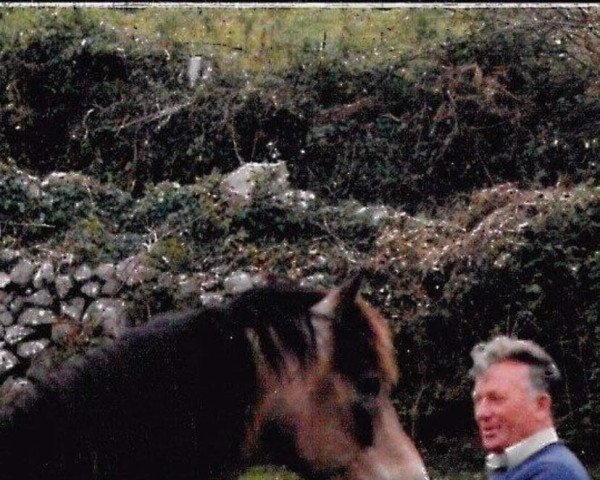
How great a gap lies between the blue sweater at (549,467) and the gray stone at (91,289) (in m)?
9.03

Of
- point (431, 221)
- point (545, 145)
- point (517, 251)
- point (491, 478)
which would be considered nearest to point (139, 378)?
point (491, 478)

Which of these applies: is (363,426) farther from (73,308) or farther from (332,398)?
(73,308)

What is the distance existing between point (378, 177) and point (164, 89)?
3.04m

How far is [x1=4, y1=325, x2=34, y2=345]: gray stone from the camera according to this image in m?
12.0

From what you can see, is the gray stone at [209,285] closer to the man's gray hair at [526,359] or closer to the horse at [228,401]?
the horse at [228,401]

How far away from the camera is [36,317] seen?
12023 millimetres

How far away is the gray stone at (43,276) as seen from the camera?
12.3m

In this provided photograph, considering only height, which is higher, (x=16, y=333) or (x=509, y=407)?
(x=509, y=407)

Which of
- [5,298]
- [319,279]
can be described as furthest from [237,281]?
[5,298]

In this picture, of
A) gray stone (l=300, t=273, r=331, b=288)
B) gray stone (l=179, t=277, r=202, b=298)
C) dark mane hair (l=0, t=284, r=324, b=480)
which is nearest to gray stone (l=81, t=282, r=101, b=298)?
gray stone (l=179, t=277, r=202, b=298)

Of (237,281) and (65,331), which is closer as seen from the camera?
(65,331)

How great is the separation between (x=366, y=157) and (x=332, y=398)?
11.3 m

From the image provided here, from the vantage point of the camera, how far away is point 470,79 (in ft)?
49.0

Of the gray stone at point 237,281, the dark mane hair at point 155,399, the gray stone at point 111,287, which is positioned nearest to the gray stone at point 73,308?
the gray stone at point 111,287
